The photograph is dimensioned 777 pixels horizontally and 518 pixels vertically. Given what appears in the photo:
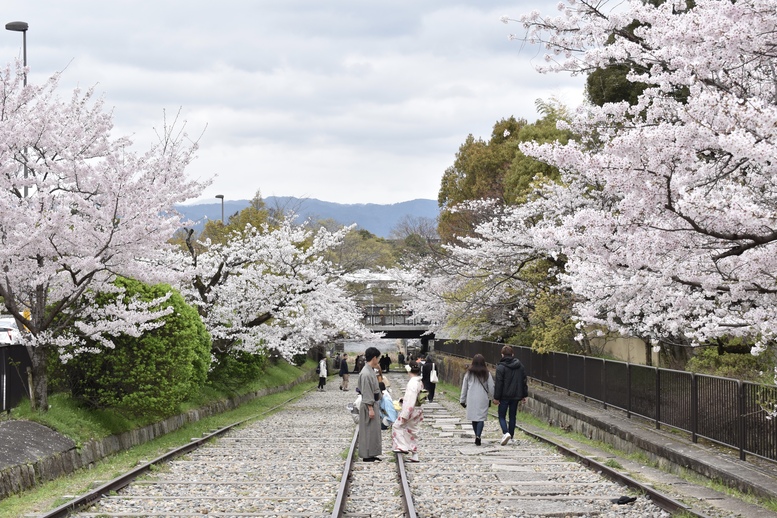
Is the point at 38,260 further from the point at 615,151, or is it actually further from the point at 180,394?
the point at 615,151

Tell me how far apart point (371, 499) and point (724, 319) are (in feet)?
17.4

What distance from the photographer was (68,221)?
45.6 ft

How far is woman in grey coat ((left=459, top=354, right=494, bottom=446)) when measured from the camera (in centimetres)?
1644

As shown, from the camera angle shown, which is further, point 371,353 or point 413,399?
point 413,399


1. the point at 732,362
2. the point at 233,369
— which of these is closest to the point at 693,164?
the point at 732,362

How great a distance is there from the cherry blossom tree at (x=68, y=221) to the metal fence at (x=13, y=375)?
412 mm

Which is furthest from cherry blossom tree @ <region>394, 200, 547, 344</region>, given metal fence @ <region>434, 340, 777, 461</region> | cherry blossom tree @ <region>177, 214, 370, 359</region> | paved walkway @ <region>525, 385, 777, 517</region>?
paved walkway @ <region>525, 385, 777, 517</region>

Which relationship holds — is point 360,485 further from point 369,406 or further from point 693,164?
point 693,164

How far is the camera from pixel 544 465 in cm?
1341

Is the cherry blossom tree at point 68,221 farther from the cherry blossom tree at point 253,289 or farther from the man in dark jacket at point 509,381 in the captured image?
the cherry blossom tree at point 253,289

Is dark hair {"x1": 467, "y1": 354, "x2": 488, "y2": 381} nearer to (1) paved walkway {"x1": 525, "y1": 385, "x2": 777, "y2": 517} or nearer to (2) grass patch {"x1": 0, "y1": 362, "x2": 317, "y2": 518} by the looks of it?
(1) paved walkway {"x1": 525, "y1": 385, "x2": 777, "y2": 517}

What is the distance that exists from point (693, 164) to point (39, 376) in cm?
1076

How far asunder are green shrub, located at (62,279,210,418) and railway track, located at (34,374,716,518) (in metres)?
1.30

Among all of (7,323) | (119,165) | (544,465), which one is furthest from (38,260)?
(7,323)
